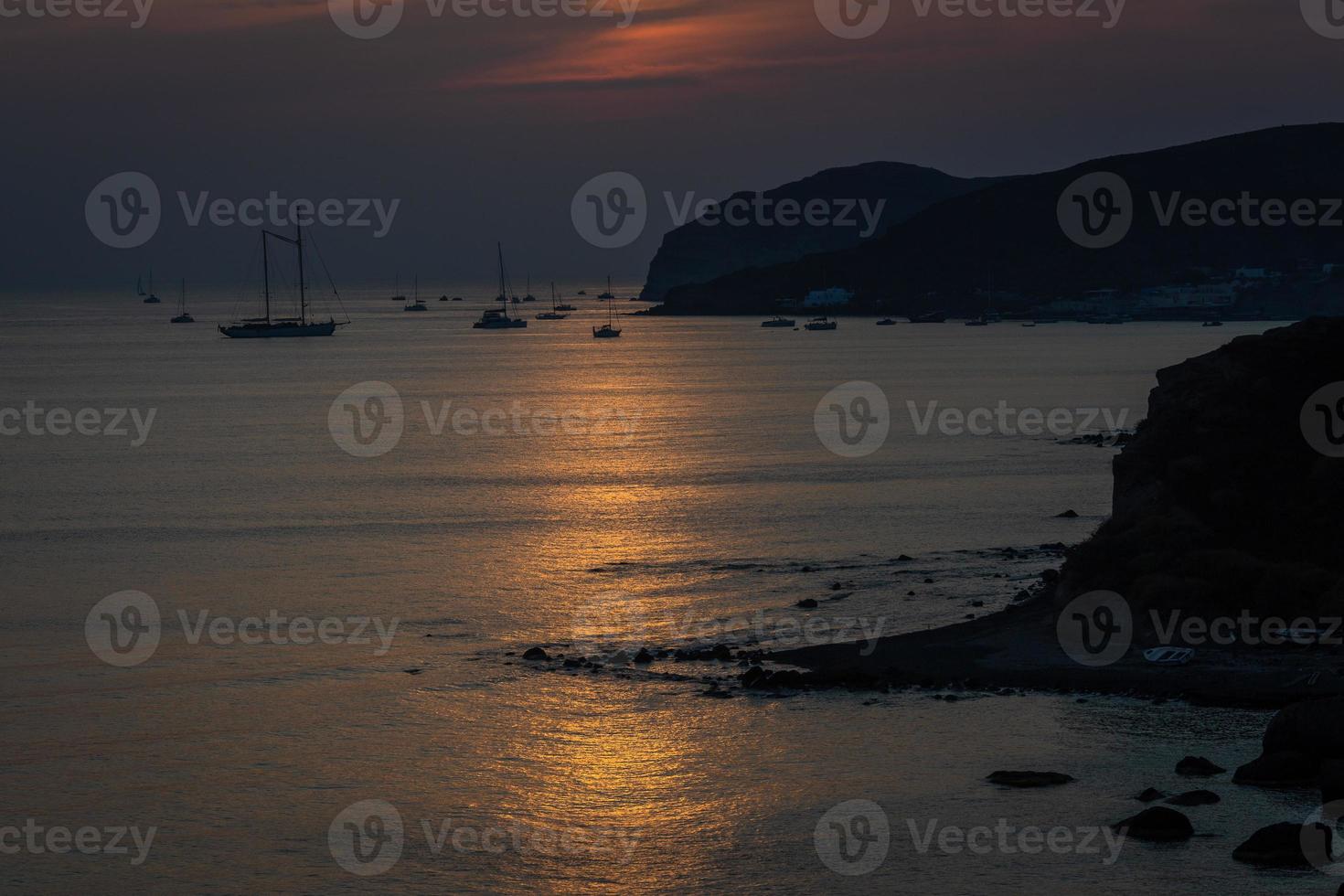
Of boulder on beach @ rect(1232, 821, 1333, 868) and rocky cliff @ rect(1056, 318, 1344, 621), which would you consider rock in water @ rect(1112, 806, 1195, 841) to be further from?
rocky cliff @ rect(1056, 318, 1344, 621)

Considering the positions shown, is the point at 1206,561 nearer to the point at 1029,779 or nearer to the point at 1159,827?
the point at 1029,779

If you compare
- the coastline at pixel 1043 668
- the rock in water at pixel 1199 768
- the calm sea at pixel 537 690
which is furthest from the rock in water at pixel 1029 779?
the coastline at pixel 1043 668

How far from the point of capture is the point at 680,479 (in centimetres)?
7262

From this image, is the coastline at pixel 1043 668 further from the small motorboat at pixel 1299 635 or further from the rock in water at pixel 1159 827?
the rock in water at pixel 1159 827

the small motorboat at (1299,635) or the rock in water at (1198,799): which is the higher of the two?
the small motorboat at (1299,635)

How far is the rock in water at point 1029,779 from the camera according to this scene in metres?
27.4

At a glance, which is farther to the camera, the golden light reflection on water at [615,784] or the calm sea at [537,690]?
the calm sea at [537,690]

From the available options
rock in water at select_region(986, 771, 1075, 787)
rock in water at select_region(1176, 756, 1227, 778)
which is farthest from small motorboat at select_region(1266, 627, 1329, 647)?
rock in water at select_region(986, 771, 1075, 787)

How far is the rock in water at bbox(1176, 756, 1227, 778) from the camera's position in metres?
27.2

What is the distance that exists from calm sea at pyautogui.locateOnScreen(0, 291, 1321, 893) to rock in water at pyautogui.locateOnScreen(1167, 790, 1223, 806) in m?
0.49

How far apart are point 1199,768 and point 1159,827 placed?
3083 millimetres

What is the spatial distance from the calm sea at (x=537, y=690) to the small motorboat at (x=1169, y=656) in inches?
99.7

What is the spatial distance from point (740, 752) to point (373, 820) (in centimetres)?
742

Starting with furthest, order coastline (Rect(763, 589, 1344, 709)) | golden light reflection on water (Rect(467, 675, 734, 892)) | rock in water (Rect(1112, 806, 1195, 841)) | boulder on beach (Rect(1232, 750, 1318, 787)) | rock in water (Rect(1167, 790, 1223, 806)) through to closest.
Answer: coastline (Rect(763, 589, 1344, 709)) < boulder on beach (Rect(1232, 750, 1318, 787)) < rock in water (Rect(1167, 790, 1223, 806)) < golden light reflection on water (Rect(467, 675, 734, 892)) < rock in water (Rect(1112, 806, 1195, 841))
